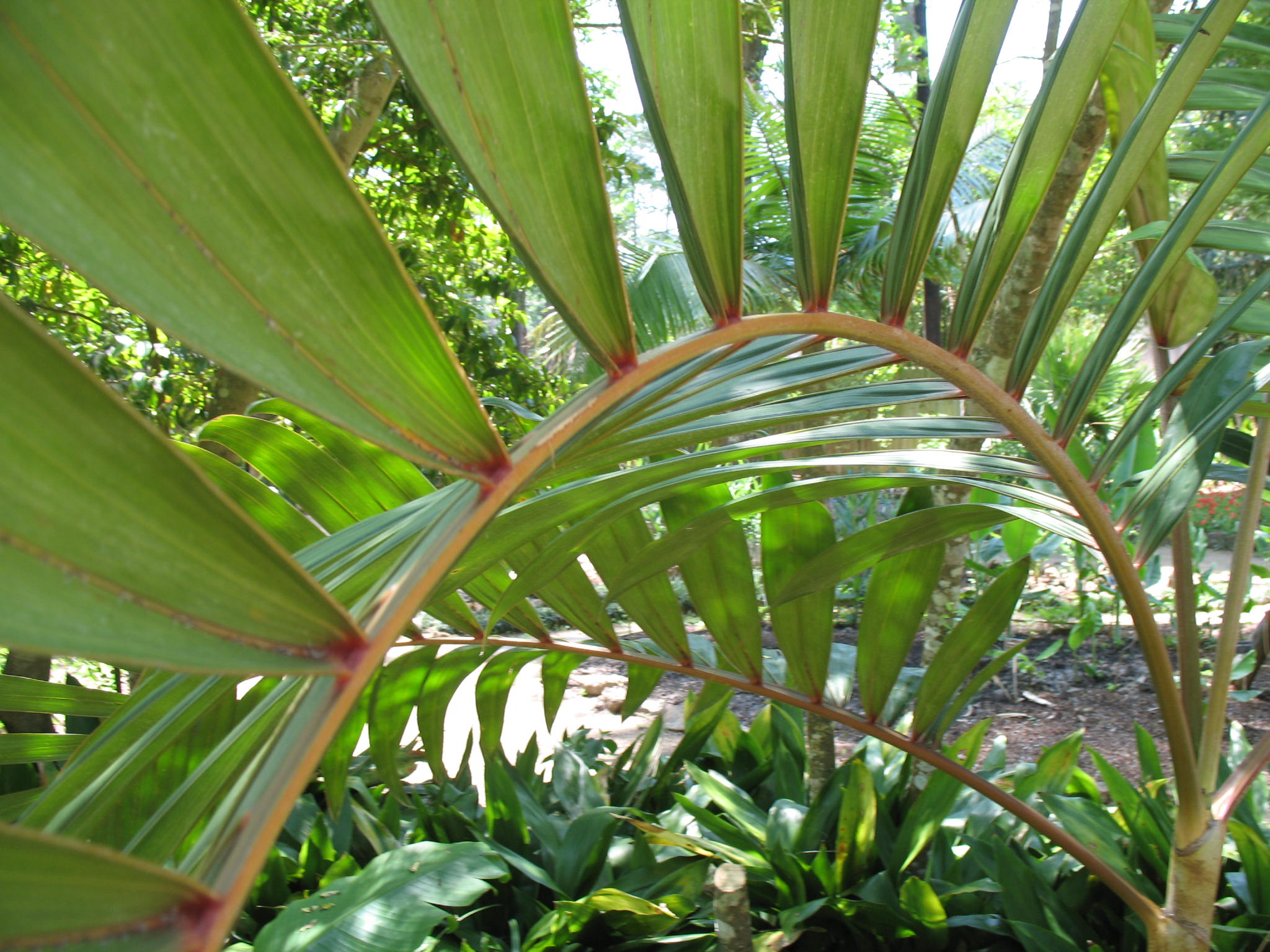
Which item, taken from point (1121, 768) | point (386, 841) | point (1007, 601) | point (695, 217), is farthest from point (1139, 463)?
point (695, 217)

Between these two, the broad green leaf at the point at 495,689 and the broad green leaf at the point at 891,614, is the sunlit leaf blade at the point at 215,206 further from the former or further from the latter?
the broad green leaf at the point at 495,689

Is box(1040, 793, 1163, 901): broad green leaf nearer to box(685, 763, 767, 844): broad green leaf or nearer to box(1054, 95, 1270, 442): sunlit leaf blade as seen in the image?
box(685, 763, 767, 844): broad green leaf

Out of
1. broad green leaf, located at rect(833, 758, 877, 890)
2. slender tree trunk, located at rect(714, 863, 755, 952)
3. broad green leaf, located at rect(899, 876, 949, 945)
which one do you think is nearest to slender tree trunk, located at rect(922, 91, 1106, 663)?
broad green leaf, located at rect(833, 758, 877, 890)

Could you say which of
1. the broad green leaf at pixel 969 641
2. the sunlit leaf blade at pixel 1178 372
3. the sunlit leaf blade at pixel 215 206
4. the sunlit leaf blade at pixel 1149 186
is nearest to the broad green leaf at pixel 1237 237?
the sunlit leaf blade at pixel 1149 186

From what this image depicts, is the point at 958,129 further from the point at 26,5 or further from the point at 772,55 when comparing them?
the point at 772,55

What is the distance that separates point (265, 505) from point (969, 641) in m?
0.85

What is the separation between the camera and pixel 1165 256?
2.07ft

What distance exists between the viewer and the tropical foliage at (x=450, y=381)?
227mm

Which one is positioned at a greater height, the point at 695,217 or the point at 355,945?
the point at 695,217

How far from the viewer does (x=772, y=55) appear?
572cm

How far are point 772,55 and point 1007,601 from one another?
18.8 feet

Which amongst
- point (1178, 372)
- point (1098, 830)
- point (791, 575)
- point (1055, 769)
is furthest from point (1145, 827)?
point (1178, 372)

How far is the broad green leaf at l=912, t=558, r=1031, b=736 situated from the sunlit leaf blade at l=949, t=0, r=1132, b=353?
1.19 ft

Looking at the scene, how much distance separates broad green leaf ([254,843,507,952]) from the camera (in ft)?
3.67
